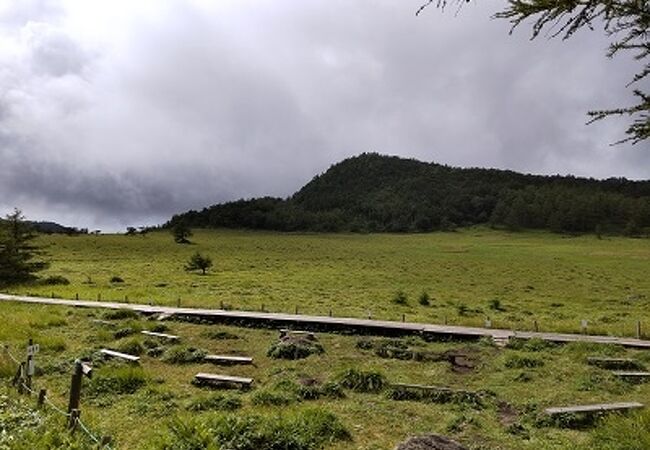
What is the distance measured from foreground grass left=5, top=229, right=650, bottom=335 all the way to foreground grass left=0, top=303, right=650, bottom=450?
11.0 metres

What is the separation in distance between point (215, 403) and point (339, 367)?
735cm

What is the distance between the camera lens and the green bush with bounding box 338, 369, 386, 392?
19016 mm

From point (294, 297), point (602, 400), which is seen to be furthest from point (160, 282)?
point (602, 400)

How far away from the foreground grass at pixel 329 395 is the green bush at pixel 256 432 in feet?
0.13

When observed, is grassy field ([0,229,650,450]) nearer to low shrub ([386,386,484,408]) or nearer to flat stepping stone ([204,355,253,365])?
low shrub ([386,386,484,408])

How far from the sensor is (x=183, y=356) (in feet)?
77.8

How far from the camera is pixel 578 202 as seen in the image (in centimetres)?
18450

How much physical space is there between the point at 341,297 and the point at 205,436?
4107 cm

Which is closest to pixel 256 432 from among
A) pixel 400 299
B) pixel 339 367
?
pixel 339 367

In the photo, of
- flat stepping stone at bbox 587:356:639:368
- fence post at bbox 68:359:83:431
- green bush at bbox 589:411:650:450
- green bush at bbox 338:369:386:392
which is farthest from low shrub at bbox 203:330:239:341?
green bush at bbox 589:411:650:450

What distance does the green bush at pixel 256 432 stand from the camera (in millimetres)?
11383

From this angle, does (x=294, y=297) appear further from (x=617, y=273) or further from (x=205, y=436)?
(x=617, y=273)

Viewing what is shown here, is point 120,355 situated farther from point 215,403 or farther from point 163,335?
point 215,403

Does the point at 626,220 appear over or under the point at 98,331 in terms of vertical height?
over
